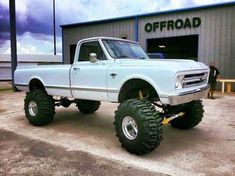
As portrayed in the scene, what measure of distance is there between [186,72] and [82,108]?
15.7 ft

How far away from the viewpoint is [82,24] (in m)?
21.1

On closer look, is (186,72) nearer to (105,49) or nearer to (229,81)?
(105,49)

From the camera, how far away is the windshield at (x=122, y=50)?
19.0ft

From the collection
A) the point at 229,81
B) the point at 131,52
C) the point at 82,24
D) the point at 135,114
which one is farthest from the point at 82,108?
the point at 82,24

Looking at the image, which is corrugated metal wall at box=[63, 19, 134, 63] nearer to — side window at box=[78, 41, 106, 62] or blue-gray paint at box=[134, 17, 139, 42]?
blue-gray paint at box=[134, 17, 139, 42]

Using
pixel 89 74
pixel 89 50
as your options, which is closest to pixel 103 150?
pixel 89 74

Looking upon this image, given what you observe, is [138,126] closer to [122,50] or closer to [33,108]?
[122,50]

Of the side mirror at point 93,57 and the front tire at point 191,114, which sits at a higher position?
the side mirror at point 93,57

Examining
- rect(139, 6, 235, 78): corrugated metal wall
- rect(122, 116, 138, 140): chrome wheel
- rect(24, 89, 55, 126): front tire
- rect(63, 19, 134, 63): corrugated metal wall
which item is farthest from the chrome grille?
rect(63, 19, 134, 63): corrugated metal wall

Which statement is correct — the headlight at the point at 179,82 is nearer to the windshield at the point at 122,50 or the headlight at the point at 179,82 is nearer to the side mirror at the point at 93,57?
the windshield at the point at 122,50

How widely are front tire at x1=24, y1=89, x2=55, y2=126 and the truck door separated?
3.33 feet

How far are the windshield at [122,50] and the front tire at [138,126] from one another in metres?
1.29

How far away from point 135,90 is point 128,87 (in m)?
0.28

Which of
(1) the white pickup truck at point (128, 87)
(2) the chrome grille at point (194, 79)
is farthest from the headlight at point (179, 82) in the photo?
(2) the chrome grille at point (194, 79)
